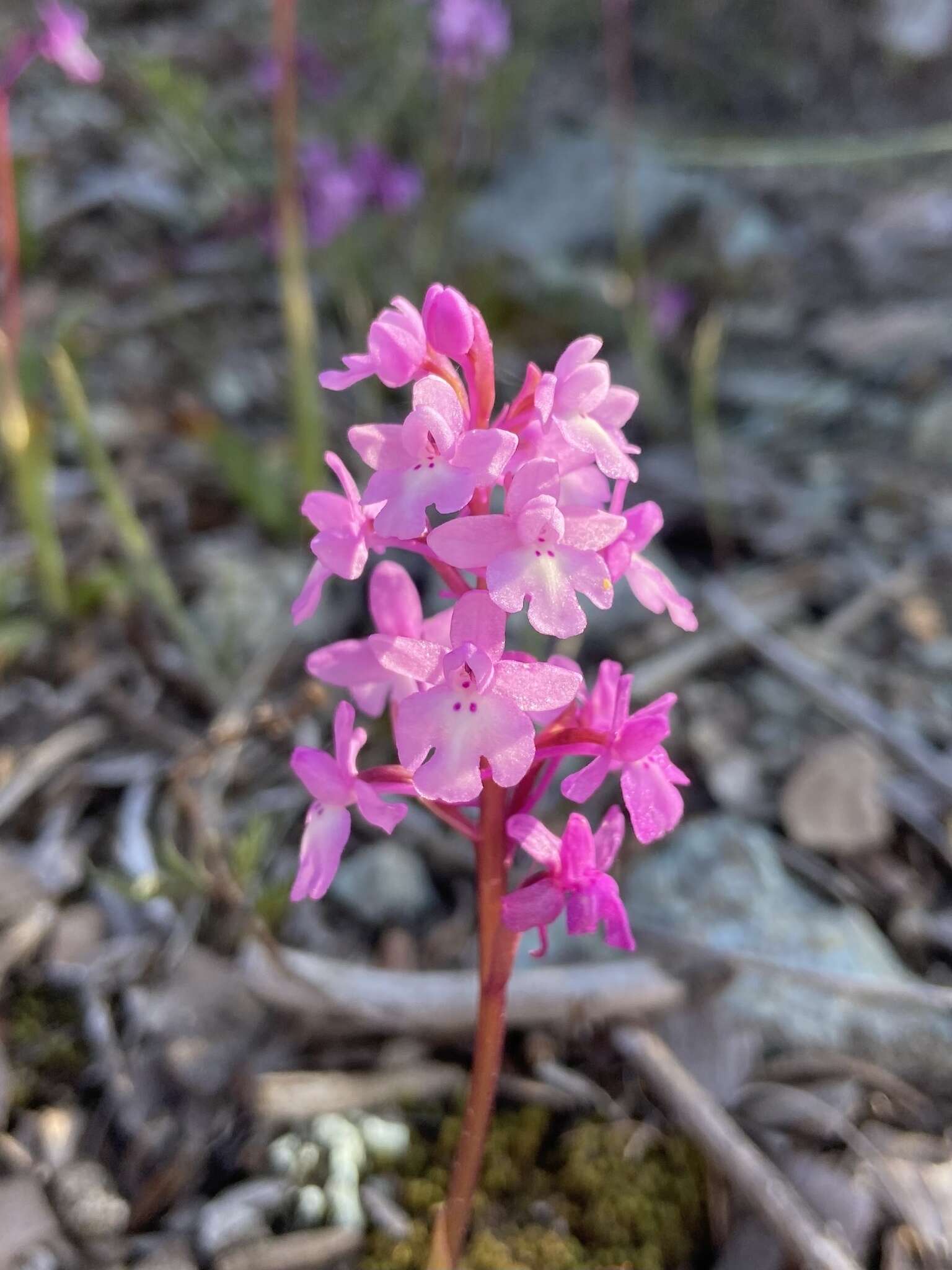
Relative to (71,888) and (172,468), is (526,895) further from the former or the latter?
(172,468)

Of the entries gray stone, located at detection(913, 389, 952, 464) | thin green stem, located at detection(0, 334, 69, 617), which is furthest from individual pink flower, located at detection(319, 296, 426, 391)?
gray stone, located at detection(913, 389, 952, 464)

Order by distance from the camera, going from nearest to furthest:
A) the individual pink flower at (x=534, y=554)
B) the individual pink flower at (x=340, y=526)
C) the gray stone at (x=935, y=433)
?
the individual pink flower at (x=534, y=554), the individual pink flower at (x=340, y=526), the gray stone at (x=935, y=433)

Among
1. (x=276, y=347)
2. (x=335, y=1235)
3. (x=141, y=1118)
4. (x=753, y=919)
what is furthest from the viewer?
(x=276, y=347)

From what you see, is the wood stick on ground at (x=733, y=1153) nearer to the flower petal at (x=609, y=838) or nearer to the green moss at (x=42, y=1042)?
the flower petal at (x=609, y=838)

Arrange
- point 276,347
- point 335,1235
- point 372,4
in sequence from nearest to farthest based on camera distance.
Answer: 1. point 335,1235
2. point 276,347
3. point 372,4

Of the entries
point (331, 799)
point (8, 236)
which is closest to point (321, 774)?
point (331, 799)

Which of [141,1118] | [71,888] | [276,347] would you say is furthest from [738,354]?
[141,1118]

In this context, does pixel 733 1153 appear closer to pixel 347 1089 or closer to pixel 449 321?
pixel 347 1089

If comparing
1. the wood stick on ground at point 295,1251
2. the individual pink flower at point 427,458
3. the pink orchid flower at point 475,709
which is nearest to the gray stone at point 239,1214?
the wood stick on ground at point 295,1251
